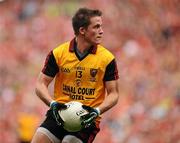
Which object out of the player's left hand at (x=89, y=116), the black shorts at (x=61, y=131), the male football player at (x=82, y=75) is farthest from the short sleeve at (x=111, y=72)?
the black shorts at (x=61, y=131)

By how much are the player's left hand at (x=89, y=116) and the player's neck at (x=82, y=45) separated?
2.11ft

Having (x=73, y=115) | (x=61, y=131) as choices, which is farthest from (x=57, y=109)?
(x=61, y=131)

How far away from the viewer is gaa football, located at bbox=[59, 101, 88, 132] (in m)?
7.97

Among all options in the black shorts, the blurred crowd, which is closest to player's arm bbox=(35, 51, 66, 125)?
the black shorts

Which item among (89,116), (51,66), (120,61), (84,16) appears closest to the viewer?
(89,116)

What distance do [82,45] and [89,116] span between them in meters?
0.81

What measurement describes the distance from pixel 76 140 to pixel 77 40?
3.37 ft

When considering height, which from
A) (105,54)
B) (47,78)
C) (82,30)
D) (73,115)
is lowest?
(73,115)

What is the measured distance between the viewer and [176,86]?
15.5m

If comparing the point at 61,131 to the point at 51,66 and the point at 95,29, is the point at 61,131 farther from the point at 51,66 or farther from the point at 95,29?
the point at 95,29

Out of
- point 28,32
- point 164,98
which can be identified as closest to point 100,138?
point 164,98

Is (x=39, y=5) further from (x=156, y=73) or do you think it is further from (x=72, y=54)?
(x=72, y=54)

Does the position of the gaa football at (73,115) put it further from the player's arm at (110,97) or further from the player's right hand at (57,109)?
the player's arm at (110,97)

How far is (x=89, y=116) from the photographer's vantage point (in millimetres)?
7969
